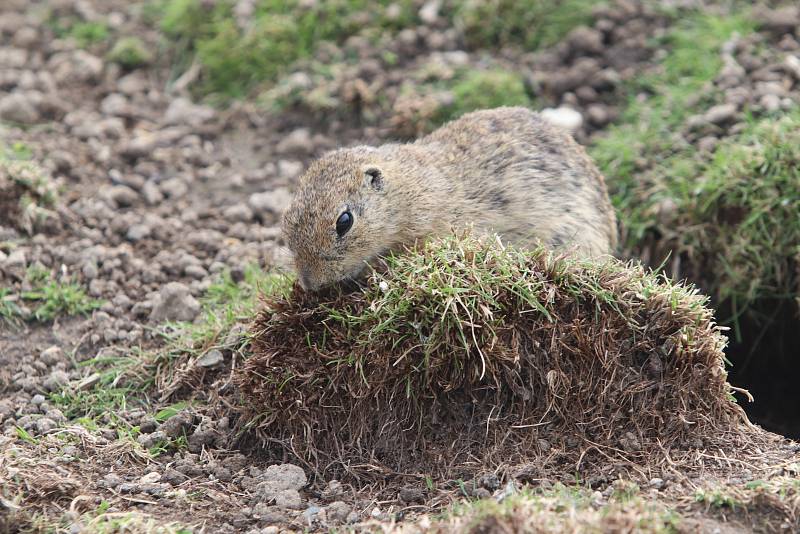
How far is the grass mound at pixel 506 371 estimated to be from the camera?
177 inches

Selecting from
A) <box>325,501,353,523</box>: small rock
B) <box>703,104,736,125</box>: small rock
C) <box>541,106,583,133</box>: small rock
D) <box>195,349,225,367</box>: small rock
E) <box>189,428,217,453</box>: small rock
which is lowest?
<box>189,428,217,453</box>: small rock

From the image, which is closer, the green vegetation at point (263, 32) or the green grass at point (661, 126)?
the green grass at point (661, 126)

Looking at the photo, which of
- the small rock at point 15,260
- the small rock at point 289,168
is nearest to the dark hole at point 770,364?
the small rock at point 289,168

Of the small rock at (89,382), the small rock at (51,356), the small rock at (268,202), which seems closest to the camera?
the small rock at (89,382)

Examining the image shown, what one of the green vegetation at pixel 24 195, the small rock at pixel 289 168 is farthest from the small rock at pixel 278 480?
the small rock at pixel 289 168

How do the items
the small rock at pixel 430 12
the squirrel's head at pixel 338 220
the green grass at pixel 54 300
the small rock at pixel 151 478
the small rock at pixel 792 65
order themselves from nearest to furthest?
the small rock at pixel 151 478 < the squirrel's head at pixel 338 220 < the green grass at pixel 54 300 < the small rock at pixel 792 65 < the small rock at pixel 430 12

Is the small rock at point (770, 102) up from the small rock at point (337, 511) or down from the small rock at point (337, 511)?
up

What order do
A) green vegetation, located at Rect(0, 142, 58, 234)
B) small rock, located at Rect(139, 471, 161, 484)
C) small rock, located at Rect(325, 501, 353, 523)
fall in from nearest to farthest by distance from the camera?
small rock, located at Rect(325, 501, 353, 523) → small rock, located at Rect(139, 471, 161, 484) → green vegetation, located at Rect(0, 142, 58, 234)

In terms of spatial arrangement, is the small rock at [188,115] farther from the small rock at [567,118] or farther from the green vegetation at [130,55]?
the small rock at [567,118]

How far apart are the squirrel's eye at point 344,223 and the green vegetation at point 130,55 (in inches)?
171

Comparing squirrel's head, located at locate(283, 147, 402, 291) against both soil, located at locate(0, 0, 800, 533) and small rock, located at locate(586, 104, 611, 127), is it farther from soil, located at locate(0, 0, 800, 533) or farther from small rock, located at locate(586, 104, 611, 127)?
small rock, located at locate(586, 104, 611, 127)

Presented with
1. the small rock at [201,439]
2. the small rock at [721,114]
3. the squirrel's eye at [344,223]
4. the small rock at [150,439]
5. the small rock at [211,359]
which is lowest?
the small rock at [201,439]

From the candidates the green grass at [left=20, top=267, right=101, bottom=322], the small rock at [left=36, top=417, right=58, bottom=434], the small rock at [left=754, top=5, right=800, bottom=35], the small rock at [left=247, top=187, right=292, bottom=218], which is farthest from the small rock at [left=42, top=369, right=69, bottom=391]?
the small rock at [left=754, top=5, right=800, bottom=35]

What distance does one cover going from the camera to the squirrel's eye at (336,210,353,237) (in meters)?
4.93
